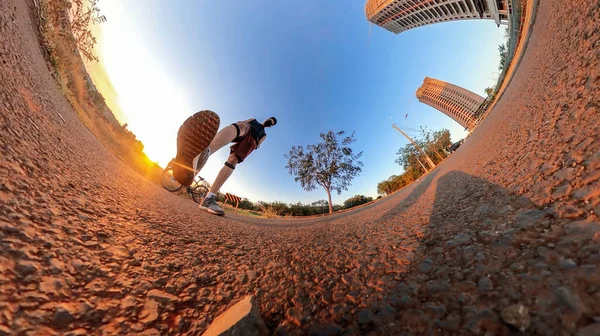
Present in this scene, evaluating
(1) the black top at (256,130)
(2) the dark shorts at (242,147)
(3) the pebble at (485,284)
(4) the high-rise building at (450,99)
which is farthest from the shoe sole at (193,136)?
(4) the high-rise building at (450,99)

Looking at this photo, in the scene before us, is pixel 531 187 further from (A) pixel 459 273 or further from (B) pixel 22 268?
(B) pixel 22 268

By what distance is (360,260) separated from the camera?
93 centimetres

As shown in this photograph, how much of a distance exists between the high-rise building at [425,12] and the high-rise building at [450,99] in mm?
16191

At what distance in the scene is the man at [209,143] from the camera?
2.56m

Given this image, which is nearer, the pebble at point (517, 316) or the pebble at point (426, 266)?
the pebble at point (517, 316)

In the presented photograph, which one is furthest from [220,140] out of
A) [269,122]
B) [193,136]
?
[269,122]

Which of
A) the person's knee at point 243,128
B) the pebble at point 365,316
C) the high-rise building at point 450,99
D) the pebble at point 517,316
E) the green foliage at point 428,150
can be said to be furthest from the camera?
the high-rise building at point 450,99

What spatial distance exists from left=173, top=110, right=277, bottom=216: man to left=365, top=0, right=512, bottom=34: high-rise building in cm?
3362

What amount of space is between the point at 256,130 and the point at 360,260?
9.50ft

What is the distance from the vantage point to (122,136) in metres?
11.7

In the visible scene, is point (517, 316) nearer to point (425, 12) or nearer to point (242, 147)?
point (242, 147)

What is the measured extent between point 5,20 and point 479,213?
446 cm

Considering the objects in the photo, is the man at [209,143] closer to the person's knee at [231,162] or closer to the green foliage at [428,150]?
the person's knee at [231,162]

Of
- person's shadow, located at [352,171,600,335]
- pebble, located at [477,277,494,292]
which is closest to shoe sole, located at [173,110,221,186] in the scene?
person's shadow, located at [352,171,600,335]
